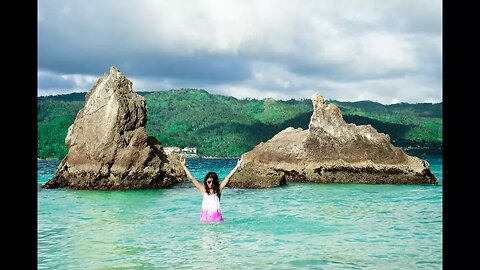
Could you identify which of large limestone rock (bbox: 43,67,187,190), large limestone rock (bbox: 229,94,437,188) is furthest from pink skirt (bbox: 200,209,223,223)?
large limestone rock (bbox: 229,94,437,188)

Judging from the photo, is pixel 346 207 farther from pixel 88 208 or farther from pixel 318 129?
pixel 318 129

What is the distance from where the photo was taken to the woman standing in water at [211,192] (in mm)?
12414

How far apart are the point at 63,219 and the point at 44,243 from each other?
5130 mm

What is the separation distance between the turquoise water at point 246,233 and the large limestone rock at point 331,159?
7178 millimetres

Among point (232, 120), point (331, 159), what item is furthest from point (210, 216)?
point (232, 120)

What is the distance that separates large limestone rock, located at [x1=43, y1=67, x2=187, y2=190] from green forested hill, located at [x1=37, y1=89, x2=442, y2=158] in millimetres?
63026

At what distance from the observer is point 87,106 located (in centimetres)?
3058

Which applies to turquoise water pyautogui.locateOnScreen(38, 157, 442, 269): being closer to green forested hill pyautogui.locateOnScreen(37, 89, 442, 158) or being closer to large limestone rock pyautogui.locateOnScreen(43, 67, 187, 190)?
large limestone rock pyautogui.locateOnScreen(43, 67, 187, 190)

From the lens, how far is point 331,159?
33.7 m

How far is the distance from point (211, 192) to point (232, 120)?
112030 mm

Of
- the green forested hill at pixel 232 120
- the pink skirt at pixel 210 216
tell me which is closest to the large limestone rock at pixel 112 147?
the pink skirt at pixel 210 216

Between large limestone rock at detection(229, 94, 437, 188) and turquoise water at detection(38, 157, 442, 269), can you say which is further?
large limestone rock at detection(229, 94, 437, 188)

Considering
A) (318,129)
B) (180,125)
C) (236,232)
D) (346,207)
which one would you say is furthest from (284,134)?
(180,125)

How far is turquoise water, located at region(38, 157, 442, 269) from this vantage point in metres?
9.91
